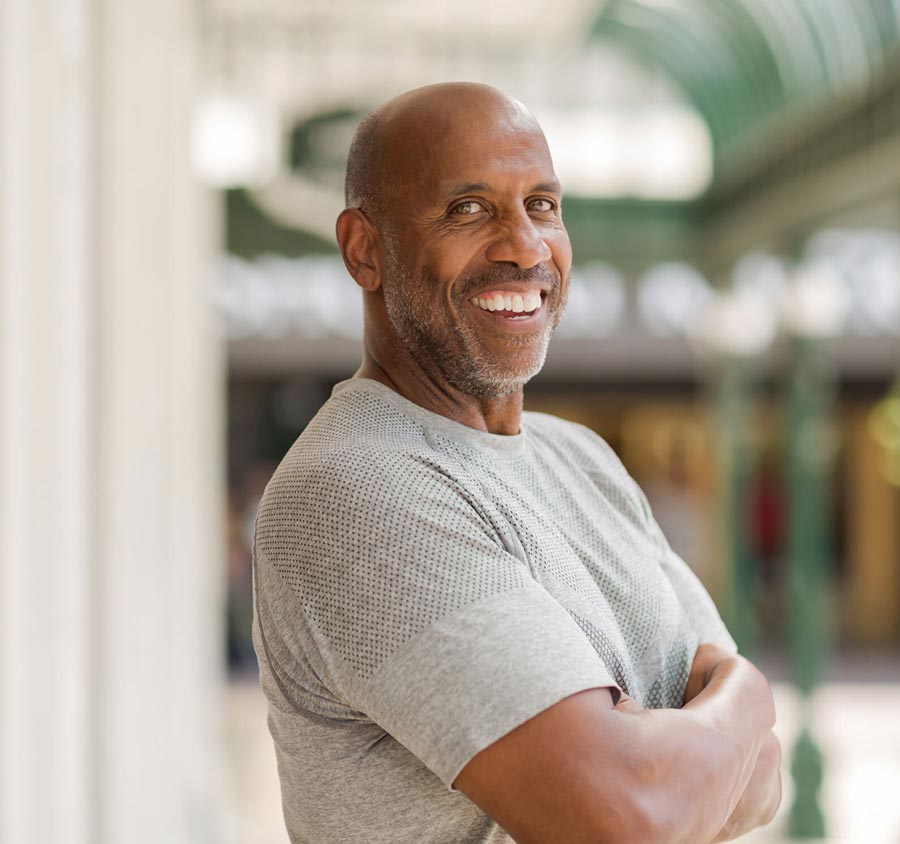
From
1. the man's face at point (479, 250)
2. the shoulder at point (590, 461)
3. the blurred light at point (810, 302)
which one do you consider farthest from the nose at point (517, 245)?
the blurred light at point (810, 302)

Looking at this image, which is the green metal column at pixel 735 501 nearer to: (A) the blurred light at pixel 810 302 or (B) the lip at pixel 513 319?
(A) the blurred light at pixel 810 302

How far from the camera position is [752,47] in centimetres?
808

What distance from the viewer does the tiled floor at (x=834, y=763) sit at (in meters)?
8.41

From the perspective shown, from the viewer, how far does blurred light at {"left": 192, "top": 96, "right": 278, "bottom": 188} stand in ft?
31.0

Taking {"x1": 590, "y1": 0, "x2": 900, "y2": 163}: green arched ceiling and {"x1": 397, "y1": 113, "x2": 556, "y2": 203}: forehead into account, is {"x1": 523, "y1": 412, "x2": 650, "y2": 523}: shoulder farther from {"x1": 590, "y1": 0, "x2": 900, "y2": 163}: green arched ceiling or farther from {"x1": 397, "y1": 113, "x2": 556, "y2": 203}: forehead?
{"x1": 590, "y1": 0, "x2": 900, "y2": 163}: green arched ceiling

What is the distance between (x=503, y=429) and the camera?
1481 millimetres

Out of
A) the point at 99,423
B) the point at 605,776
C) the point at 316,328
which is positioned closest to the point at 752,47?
the point at 99,423

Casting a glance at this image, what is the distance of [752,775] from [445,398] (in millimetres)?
480

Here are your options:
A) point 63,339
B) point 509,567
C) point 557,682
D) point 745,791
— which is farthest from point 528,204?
point 63,339

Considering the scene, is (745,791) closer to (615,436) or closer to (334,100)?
(334,100)

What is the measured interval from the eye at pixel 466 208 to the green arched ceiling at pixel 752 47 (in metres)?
5.43

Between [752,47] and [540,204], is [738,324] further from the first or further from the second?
[540,204]

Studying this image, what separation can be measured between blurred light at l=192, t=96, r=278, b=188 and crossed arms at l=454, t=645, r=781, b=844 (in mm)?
8229

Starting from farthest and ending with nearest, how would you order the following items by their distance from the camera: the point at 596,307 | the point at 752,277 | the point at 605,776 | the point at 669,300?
the point at 669,300, the point at 596,307, the point at 752,277, the point at 605,776
